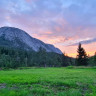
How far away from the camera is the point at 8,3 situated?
21484 millimetres

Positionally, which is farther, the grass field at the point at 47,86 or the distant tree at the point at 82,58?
the distant tree at the point at 82,58

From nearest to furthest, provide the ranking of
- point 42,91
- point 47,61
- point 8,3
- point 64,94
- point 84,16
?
point 64,94 → point 42,91 → point 8,3 → point 84,16 → point 47,61

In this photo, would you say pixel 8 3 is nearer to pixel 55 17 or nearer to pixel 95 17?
pixel 55 17

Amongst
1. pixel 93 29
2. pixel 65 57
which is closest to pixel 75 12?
pixel 93 29

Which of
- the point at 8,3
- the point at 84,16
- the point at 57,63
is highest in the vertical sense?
the point at 8,3

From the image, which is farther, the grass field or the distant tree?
the distant tree

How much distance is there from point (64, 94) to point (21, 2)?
20325 millimetres

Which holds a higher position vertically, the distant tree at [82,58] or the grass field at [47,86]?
the distant tree at [82,58]

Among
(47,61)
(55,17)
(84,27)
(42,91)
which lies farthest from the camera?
(47,61)

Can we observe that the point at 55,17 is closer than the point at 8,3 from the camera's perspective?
No

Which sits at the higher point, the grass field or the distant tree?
the distant tree

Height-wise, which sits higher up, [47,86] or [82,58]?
[82,58]

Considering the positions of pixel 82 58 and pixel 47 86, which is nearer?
pixel 47 86

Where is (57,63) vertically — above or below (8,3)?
below
